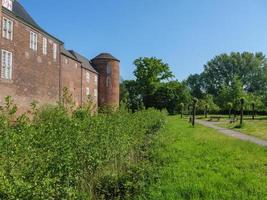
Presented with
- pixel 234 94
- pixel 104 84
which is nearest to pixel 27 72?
pixel 104 84

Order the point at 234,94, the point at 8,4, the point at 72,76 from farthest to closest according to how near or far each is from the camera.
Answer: the point at 234,94, the point at 72,76, the point at 8,4

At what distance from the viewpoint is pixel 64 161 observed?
540 centimetres

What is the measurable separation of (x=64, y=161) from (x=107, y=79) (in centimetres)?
5969

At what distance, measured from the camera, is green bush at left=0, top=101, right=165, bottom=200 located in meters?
4.43

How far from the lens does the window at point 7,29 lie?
28.1 metres

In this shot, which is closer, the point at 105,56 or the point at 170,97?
the point at 105,56

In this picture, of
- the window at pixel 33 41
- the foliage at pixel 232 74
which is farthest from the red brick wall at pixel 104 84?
the foliage at pixel 232 74

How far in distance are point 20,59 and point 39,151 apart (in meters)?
26.5

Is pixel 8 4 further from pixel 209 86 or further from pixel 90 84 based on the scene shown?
pixel 209 86

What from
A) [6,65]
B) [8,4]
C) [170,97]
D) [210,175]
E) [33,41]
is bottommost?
[210,175]

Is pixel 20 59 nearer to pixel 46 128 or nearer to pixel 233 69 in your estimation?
pixel 46 128

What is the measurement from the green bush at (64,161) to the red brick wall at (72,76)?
3351 cm

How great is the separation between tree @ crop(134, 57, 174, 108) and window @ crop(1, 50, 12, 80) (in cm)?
5172

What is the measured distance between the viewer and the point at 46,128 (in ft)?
21.7
